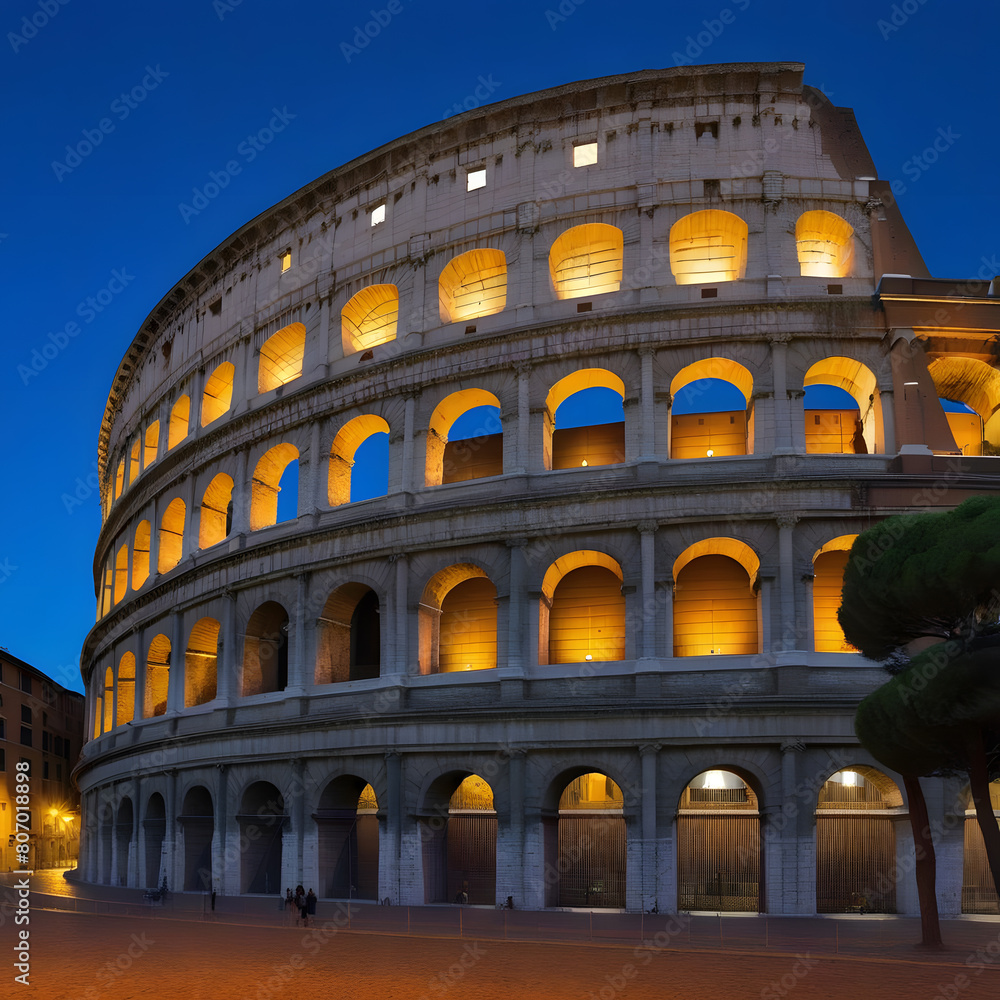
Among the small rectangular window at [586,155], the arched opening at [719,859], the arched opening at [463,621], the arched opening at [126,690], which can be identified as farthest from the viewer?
the arched opening at [126,690]

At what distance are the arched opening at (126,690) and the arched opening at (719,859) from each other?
21677 mm

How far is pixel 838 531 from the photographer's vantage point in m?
27.2

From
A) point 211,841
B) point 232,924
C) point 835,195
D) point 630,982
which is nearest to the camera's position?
point 630,982

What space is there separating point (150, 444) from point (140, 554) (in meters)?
4.39

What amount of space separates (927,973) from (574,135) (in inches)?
949

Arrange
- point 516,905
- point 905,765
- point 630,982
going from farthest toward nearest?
point 516,905, point 905,765, point 630,982

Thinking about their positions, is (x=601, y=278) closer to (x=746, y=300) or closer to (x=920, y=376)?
(x=746, y=300)

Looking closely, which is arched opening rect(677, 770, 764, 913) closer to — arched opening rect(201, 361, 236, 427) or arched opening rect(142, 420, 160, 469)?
arched opening rect(201, 361, 236, 427)

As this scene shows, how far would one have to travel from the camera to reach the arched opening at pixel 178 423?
135 feet

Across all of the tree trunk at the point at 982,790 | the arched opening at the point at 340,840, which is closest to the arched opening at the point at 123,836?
the arched opening at the point at 340,840

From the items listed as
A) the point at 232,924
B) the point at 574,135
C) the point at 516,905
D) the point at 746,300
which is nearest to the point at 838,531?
the point at 746,300

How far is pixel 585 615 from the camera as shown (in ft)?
99.6


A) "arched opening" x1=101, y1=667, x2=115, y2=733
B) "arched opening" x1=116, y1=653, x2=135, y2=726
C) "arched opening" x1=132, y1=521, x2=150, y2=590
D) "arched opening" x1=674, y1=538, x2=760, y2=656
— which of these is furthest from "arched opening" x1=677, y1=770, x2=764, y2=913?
"arched opening" x1=132, y1=521, x2=150, y2=590

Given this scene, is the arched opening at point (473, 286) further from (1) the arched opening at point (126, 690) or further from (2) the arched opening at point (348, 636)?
(1) the arched opening at point (126, 690)
